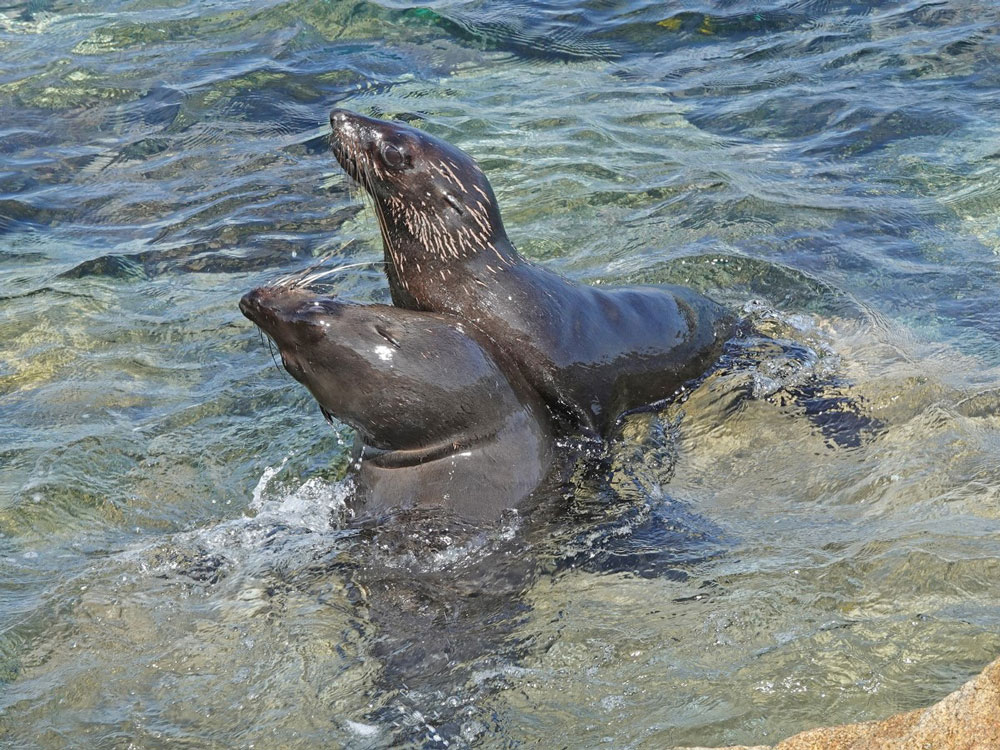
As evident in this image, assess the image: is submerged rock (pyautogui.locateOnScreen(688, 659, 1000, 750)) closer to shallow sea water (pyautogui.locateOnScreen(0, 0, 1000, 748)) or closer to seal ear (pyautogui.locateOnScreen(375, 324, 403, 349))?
shallow sea water (pyautogui.locateOnScreen(0, 0, 1000, 748))

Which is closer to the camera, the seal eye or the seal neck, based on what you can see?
the seal neck

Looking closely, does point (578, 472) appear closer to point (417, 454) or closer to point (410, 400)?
point (417, 454)

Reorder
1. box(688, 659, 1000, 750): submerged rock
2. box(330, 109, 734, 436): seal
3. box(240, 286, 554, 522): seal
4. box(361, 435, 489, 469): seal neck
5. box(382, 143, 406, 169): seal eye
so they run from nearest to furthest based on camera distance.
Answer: box(688, 659, 1000, 750): submerged rock
box(240, 286, 554, 522): seal
box(361, 435, 489, 469): seal neck
box(330, 109, 734, 436): seal
box(382, 143, 406, 169): seal eye

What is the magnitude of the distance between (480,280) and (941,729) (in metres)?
2.91

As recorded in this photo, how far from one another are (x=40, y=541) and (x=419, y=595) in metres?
1.83

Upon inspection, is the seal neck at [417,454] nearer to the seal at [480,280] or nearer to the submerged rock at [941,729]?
the seal at [480,280]

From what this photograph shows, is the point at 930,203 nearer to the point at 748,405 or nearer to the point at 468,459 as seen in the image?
the point at 748,405

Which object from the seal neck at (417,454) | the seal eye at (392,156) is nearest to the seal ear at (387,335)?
the seal neck at (417,454)

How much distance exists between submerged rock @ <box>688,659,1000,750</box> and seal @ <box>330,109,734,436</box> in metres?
2.29

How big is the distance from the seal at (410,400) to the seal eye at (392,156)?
82cm

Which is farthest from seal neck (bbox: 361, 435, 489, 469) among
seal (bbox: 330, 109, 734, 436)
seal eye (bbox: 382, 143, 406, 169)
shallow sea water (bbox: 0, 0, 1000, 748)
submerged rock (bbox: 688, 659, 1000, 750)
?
submerged rock (bbox: 688, 659, 1000, 750)

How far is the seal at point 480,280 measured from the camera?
5.16 meters

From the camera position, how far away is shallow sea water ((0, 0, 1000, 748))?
12.9 feet

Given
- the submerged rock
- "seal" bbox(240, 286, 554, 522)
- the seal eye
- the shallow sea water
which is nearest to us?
the submerged rock
